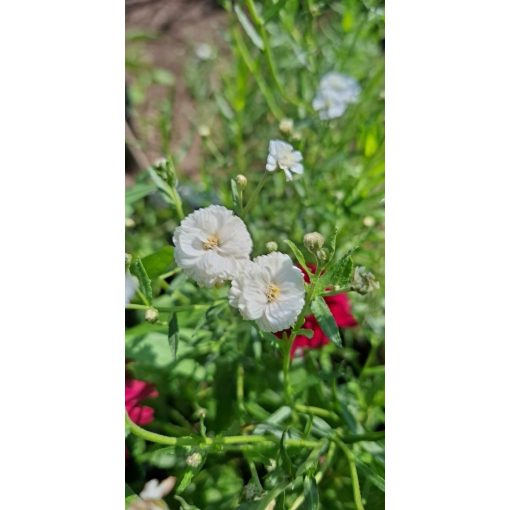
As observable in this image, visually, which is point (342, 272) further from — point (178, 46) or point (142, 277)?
point (178, 46)

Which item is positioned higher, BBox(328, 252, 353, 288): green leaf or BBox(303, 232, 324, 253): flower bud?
BBox(303, 232, 324, 253): flower bud

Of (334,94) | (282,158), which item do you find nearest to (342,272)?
(282,158)

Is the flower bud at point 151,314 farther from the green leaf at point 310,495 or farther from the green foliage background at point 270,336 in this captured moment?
the green leaf at point 310,495

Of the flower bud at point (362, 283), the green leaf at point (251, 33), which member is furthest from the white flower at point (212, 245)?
the green leaf at point (251, 33)

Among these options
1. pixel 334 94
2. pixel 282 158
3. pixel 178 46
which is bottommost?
pixel 282 158

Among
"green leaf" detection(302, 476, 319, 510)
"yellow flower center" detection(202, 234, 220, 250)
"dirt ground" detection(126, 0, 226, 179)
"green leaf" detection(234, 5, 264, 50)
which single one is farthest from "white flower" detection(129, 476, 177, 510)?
"dirt ground" detection(126, 0, 226, 179)

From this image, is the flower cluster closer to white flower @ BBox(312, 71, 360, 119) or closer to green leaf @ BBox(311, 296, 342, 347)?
green leaf @ BBox(311, 296, 342, 347)

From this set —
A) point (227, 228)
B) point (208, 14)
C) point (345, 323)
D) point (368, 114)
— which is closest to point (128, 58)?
point (208, 14)
